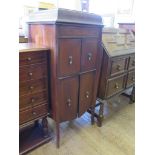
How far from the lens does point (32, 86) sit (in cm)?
141

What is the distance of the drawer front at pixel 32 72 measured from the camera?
1309 millimetres

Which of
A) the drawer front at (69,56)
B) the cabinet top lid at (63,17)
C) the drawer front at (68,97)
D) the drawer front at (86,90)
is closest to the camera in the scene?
the cabinet top lid at (63,17)

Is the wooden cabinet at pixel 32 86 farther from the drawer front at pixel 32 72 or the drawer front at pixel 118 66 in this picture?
the drawer front at pixel 118 66

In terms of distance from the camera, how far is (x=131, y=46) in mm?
2268

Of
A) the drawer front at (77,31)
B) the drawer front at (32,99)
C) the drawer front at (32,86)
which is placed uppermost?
the drawer front at (77,31)

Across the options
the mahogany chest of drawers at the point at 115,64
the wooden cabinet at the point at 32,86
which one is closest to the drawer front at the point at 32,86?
the wooden cabinet at the point at 32,86

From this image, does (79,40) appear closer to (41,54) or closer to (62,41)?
(62,41)

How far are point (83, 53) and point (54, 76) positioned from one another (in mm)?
363

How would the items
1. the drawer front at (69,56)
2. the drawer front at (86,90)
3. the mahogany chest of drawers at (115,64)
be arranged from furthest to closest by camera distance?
the mahogany chest of drawers at (115,64) → the drawer front at (86,90) → the drawer front at (69,56)

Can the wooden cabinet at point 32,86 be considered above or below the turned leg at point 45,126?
above

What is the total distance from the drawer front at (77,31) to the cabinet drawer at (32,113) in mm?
698
